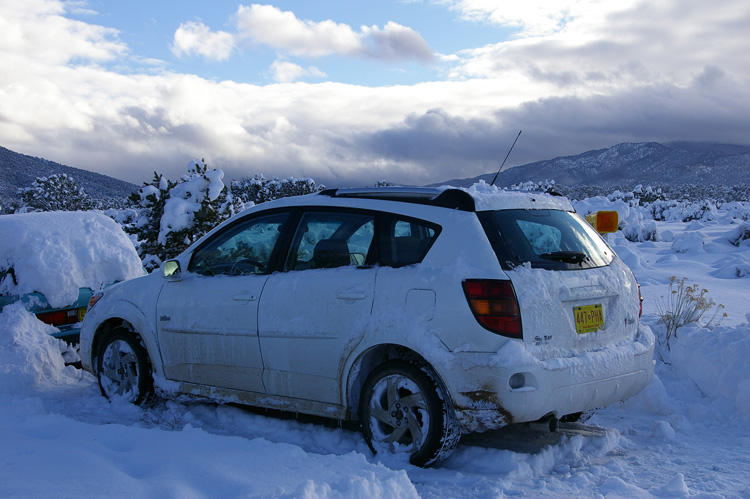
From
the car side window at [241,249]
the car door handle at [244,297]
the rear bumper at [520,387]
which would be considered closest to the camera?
the rear bumper at [520,387]

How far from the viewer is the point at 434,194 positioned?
4.61 m

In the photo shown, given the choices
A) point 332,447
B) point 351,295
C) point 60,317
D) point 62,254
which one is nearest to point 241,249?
point 351,295

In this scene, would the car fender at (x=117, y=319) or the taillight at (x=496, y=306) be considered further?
the car fender at (x=117, y=319)

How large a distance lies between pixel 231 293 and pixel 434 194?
169cm

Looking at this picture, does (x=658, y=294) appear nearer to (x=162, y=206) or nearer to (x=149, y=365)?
(x=149, y=365)

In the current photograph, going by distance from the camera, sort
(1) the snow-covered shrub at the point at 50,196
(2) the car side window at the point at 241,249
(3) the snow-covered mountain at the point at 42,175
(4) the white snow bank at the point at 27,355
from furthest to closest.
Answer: (3) the snow-covered mountain at the point at 42,175 < (1) the snow-covered shrub at the point at 50,196 < (4) the white snow bank at the point at 27,355 < (2) the car side window at the point at 241,249

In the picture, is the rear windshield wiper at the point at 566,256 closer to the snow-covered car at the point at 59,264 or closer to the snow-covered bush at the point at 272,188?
the snow-covered car at the point at 59,264

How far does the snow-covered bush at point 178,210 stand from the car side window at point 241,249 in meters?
8.79

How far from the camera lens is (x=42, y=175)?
4035 inches

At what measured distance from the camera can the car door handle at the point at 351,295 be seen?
14.4 feet

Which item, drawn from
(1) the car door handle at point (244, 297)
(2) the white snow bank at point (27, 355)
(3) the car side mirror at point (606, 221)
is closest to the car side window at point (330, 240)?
(1) the car door handle at point (244, 297)

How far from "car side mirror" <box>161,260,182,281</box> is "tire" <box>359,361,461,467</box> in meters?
2.00

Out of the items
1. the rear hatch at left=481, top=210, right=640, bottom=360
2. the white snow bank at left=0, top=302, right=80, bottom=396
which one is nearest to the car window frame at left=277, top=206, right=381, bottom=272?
the rear hatch at left=481, top=210, right=640, bottom=360

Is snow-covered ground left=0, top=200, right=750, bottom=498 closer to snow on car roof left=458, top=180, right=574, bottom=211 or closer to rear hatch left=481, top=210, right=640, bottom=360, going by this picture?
rear hatch left=481, top=210, right=640, bottom=360
